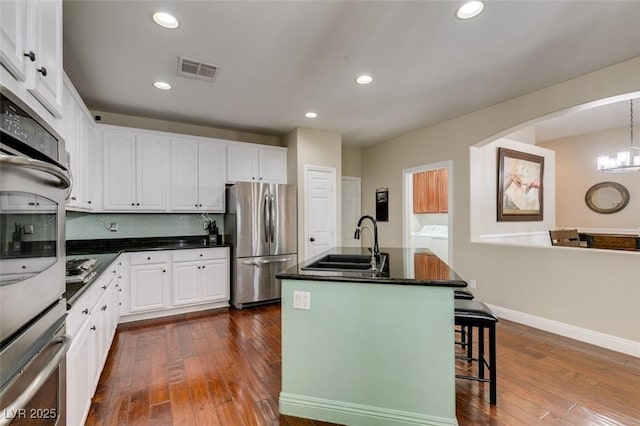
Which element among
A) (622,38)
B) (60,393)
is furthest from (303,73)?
(60,393)

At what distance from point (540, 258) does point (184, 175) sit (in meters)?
4.75

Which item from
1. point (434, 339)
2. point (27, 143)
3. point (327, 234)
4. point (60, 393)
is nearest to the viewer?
point (27, 143)

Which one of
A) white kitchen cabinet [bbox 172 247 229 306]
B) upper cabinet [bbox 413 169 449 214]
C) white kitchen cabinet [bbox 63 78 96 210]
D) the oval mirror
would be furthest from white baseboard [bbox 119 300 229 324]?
the oval mirror

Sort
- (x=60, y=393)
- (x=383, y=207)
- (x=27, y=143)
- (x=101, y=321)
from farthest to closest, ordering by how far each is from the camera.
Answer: (x=383, y=207)
(x=101, y=321)
(x=60, y=393)
(x=27, y=143)

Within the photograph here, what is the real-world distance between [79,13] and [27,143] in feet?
5.68

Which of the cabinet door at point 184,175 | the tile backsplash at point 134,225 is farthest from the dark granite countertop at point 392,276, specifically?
the tile backsplash at point 134,225

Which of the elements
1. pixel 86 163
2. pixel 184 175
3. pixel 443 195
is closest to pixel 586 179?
pixel 443 195

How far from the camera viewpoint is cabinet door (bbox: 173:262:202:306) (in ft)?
12.8

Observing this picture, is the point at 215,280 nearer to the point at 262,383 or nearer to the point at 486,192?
the point at 262,383

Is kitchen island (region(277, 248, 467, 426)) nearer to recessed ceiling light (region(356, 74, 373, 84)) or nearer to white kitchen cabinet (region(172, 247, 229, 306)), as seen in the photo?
recessed ceiling light (region(356, 74, 373, 84))

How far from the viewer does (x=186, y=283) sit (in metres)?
3.96

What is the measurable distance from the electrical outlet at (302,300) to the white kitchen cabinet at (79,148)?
2.08m

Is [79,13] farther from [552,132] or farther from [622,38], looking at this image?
[552,132]

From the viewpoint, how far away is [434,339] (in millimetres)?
1750
